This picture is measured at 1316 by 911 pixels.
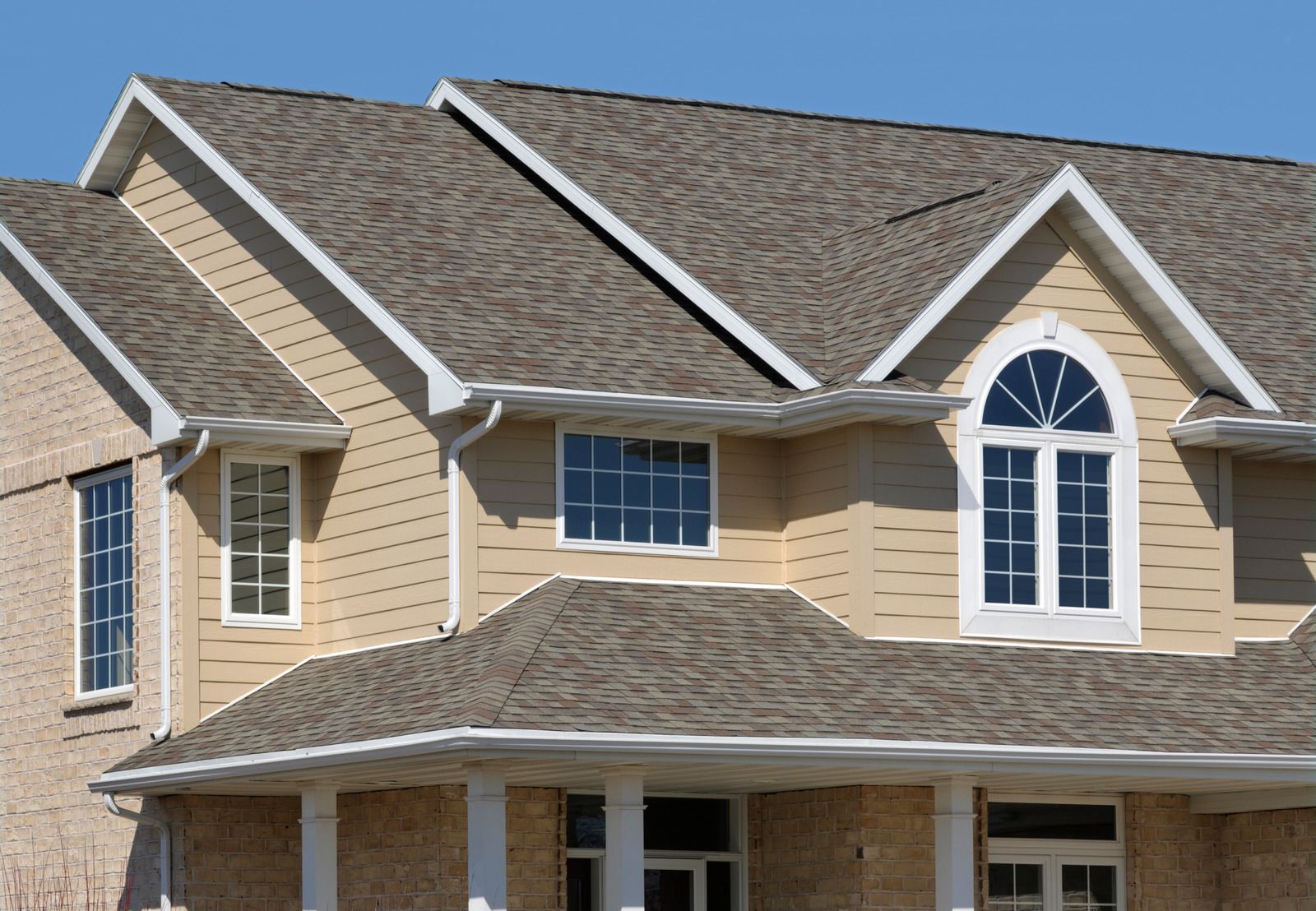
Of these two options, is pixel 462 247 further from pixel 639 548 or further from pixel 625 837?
pixel 625 837

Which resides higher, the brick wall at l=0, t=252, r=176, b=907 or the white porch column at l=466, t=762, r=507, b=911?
the brick wall at l=0, t=252, r=176, b=907

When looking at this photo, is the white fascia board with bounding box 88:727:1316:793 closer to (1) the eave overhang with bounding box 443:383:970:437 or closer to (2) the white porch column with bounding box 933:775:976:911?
(2) the white porch column with bounding box 933:775:976:911

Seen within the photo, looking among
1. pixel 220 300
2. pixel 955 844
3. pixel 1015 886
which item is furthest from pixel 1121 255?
pixel 220 300

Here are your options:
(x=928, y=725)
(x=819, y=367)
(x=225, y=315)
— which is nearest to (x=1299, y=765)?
(x=928, y=725)

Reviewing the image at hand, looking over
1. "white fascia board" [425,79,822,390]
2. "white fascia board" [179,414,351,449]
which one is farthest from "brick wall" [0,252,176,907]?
"white fascia board" [425,79,822,390]

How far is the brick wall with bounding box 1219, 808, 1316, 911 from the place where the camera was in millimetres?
21188

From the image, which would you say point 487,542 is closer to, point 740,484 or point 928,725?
point 740,484

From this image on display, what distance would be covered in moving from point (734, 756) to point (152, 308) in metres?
8.15

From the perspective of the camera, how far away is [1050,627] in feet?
68.1

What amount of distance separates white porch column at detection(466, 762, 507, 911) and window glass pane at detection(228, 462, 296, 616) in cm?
444

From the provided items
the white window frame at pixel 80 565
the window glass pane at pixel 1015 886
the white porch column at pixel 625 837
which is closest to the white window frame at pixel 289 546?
the white window frame at pixel 80 565

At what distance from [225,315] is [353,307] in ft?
6.76

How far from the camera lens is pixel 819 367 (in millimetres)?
20734

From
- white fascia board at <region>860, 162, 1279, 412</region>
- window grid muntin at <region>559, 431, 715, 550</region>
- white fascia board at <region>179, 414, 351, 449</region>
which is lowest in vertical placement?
window grid muntin at <region>559, 431, 715, 550</region>
